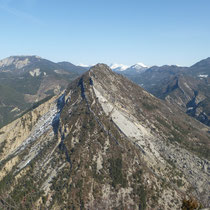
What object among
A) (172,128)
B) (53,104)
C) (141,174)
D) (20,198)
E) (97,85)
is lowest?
(20,198)

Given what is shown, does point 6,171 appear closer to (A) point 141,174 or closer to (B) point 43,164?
(B) point 43,164

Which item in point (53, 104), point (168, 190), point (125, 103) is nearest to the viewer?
point (168, 190)

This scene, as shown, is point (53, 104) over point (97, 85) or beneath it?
beneath

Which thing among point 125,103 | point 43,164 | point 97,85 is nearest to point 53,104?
point 97,85

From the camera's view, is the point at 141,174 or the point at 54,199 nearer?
the point at 54,199

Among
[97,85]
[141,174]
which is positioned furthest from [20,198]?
[97,85]

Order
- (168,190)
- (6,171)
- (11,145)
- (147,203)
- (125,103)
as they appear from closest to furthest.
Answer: (147,203) → (168,190) → (6,171) → (11,145) → (125,103)

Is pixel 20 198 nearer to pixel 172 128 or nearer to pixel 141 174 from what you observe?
pixel 141 174
